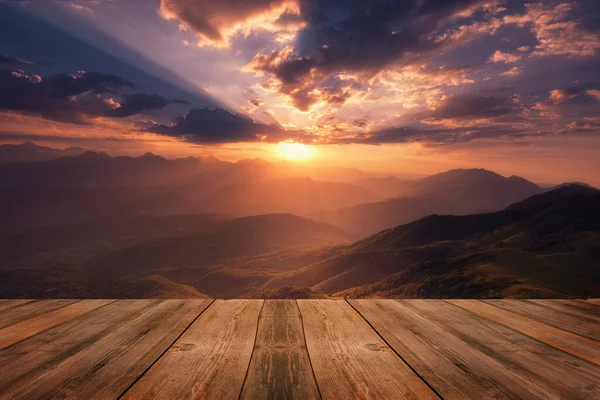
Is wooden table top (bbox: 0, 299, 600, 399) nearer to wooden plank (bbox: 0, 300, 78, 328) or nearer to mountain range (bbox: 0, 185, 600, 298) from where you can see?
wooden plank (bbox: 0, 300, 78, 328)

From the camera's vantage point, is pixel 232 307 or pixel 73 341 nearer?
pixel 73 341

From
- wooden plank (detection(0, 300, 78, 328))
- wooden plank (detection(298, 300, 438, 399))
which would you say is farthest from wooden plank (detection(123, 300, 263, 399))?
wooden plank (detection(0, 300, 78, 328))

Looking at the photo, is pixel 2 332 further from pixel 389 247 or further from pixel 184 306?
pixel 389 247

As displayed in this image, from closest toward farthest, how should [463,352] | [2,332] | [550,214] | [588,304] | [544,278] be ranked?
[463,352] → [2,332] → [588,304] → [544,278] → [550,214]

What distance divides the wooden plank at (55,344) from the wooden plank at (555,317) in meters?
5.29

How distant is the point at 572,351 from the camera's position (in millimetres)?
3455

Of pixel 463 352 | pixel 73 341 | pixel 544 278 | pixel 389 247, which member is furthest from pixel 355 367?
pixel 389 247

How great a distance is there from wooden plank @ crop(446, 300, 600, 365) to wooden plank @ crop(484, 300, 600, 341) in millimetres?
153

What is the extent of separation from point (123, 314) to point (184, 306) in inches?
30.5

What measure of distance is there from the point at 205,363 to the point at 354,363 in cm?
128

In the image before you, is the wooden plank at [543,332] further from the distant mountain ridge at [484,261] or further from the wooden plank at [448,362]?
the distant mountain ridge at [484,261]

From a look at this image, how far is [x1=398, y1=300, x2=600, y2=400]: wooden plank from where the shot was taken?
8.63ft

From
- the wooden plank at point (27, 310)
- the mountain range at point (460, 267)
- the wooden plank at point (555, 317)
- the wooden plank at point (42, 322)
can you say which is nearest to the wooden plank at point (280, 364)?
the wooden plank at point (42, 322)

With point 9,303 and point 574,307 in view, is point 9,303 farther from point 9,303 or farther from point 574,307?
point 574,307
